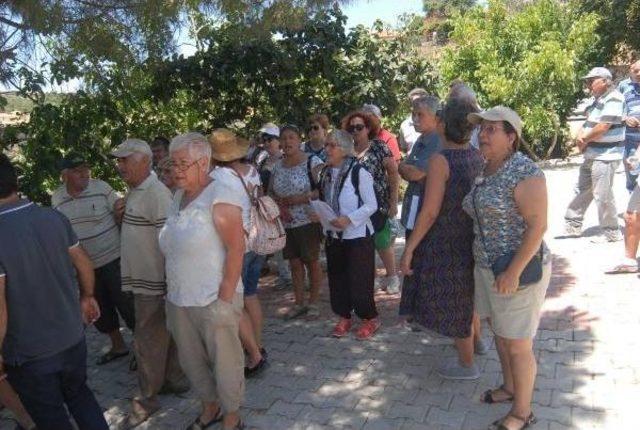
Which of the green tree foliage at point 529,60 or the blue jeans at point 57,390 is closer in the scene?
the blue jeans at point 57,390

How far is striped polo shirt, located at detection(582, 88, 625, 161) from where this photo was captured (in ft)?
19.2

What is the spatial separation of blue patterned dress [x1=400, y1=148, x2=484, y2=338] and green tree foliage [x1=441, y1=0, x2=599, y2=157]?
9704 millimetres

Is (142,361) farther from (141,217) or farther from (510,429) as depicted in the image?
(510,429)

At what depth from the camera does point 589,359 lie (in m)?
3.93

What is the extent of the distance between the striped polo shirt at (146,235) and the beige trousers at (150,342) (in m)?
0.10

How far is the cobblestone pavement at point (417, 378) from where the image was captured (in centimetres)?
338

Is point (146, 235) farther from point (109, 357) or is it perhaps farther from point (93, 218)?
point (109, 357)

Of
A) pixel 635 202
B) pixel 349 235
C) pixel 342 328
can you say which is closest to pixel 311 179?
pixel 349 235

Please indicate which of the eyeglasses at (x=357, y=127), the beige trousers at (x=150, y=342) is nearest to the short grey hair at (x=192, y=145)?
the beige trousers at (x=150, y=342)

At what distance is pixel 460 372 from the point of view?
3801 millimetres

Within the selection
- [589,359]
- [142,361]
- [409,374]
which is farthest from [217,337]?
[589,359]

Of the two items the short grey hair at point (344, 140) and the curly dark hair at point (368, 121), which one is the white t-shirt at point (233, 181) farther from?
the curly dark hair at point (368, 121)

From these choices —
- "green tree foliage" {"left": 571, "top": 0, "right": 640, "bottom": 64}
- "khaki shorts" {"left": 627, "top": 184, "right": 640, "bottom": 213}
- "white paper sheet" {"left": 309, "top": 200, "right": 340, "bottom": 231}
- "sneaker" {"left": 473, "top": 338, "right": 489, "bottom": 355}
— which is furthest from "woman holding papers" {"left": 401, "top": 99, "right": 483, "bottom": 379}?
"green tree foliage" {"left": 571, "top": 0, "right": 640, "bottom": 64}

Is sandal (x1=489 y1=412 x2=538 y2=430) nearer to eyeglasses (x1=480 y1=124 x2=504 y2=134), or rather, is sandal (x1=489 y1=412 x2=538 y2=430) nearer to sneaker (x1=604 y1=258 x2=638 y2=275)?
eyeglasses (x1=480 y1=124 x2=504 y2=134)
